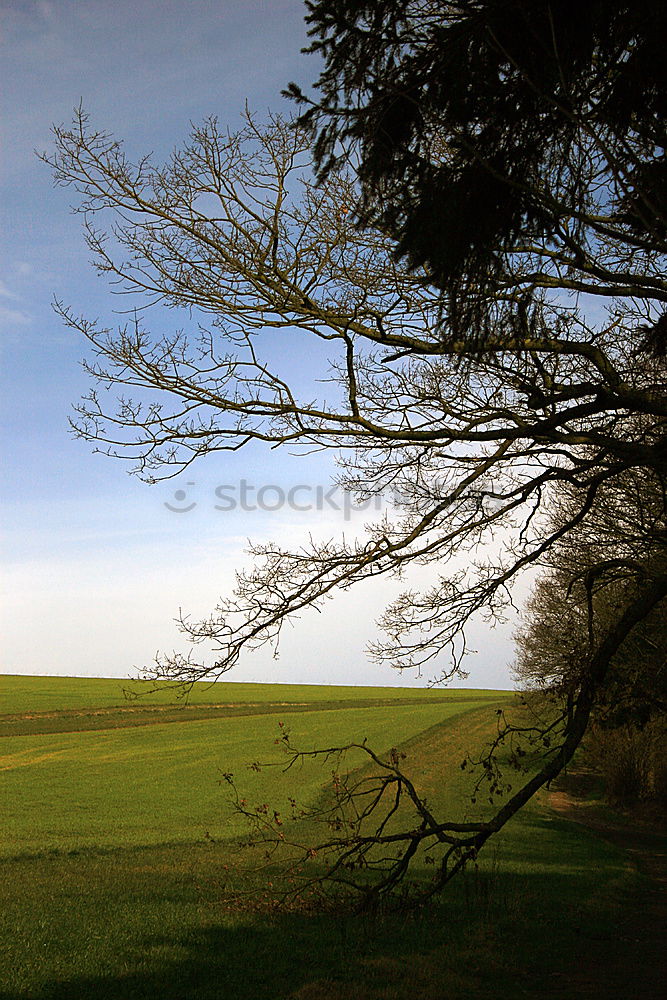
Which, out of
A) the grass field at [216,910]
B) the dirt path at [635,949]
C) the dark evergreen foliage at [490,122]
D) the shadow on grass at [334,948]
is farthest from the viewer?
the grass field at [216,910]

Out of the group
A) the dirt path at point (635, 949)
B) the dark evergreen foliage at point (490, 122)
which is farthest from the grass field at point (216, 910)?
the dark evergreen foliage at point (490, 122)

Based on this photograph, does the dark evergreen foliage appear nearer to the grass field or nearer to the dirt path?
the grass field

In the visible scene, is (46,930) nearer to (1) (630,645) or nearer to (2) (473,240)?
(2) (473,240)

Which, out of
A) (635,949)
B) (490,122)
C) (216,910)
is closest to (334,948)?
(216,910)

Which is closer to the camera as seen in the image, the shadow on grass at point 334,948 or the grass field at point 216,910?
the shadow on grass at point 334,948

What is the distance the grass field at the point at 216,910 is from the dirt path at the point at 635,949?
286 mm

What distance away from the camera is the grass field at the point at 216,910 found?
8391mm

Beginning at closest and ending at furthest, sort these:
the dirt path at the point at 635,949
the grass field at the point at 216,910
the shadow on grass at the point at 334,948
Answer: the shadow on grass at the point at 334,948 < the dirt path at the point at 635,949 < the grass field at the point at 216,910

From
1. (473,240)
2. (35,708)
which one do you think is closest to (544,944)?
(473,240)

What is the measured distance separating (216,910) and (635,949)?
5.44 metres

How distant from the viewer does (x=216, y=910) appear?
452 inches

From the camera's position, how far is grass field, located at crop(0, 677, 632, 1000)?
27.5 feet

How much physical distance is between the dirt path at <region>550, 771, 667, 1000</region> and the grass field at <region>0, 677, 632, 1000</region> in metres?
0.29

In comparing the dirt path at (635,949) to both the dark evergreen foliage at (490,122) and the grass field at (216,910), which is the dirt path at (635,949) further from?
the dark evergreen foliage at (490,122)
